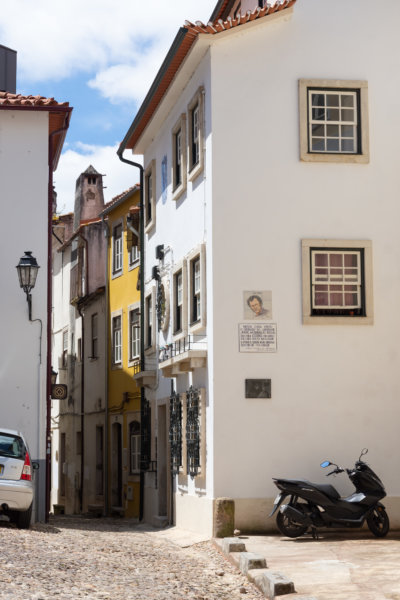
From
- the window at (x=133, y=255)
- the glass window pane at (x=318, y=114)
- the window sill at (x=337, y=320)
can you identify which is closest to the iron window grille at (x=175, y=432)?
the window sill at (x=337, y=320)

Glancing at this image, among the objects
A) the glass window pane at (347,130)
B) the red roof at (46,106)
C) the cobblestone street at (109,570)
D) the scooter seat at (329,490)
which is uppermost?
the red roof at (46,106)

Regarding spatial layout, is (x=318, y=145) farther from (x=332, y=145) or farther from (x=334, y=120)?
(x=334, y=120)

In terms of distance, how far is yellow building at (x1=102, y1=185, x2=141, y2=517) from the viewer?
2886cm

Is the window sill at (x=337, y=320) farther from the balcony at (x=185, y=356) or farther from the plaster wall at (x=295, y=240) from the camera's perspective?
the balcony at (x=185, y=356)

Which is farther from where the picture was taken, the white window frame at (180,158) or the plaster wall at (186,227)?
the white window frame at (180,158)

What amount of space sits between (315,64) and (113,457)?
50.8 ft

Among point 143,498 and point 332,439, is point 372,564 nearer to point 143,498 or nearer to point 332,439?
point 332,439

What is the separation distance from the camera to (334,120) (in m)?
18.7

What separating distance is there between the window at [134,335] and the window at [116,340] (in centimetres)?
127

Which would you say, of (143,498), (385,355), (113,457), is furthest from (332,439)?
(113,457)

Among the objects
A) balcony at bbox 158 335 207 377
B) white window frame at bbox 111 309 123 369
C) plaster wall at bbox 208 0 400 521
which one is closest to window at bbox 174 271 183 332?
balcony at bbox 158 335 207 377

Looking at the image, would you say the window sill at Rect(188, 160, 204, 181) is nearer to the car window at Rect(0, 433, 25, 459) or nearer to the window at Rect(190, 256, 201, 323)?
the window at Rect(190, 256, 201, 323)

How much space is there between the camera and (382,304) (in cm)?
1816

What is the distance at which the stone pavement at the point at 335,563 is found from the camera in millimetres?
10773
